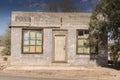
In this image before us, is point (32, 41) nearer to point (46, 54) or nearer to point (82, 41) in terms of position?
point (46, 54)

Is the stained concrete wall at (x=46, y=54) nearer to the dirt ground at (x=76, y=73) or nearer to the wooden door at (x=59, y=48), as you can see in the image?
the wooden door at (x=59, y=48)

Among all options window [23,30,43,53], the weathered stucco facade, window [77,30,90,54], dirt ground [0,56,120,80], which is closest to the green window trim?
window [23,30,43,53]

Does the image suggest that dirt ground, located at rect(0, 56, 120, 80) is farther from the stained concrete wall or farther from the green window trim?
the green window trim

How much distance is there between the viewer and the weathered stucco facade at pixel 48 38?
70.0 ft

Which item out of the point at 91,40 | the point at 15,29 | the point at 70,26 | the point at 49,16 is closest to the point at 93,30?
the point at 91,40

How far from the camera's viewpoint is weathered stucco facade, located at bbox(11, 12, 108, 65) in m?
21.3

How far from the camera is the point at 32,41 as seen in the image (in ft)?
71.0

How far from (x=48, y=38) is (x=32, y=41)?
1282 mm

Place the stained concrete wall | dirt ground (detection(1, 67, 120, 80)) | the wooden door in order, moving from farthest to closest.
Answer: the wooden door < the stained concrete wall < dirt ground (detection(1, 67, 120, 80))

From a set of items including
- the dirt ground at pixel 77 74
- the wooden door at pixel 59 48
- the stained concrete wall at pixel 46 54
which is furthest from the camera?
the wooden door at pixel 59 48

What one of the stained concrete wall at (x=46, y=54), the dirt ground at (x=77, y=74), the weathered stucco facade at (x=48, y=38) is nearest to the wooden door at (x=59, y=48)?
the weathered stucco facade at (x=48, y=38)

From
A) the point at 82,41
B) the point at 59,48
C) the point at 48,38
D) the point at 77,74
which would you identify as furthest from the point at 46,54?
the point at 77,74

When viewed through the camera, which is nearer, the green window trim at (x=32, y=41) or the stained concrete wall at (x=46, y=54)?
the stained concrete wall at (x=46, y=54)

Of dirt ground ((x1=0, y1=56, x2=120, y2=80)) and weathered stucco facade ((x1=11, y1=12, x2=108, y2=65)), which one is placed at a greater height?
weathered stucco facade ((x1=11, y1=12, x2=108, y2=65))
